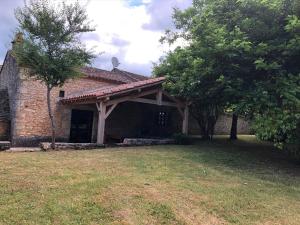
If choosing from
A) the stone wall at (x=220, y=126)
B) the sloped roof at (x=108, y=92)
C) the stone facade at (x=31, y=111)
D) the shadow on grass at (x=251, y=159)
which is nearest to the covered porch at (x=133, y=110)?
the sloped roof at (x=108, y=92)

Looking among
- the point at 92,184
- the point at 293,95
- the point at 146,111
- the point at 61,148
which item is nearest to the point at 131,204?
the point at 92,184

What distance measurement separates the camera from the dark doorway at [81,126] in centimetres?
1879

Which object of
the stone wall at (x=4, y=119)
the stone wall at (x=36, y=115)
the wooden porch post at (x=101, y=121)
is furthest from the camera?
the stone wall at (x=4, y=119)

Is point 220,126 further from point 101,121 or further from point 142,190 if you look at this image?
point 142,190

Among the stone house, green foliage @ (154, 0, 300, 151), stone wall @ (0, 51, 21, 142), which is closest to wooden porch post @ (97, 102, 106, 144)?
the stone house

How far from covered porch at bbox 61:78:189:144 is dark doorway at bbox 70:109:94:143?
287mm

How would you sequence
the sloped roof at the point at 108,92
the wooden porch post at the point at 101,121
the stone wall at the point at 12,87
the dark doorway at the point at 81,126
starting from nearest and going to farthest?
the sloped roof at the point at 108,92
the wooden porch post at the point at 101,121
the stone wall at the point at 12,87
the dark doorway at the point at 81,126

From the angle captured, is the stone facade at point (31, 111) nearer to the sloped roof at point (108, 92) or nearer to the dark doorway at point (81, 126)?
the dark doorway at point (81, 126)

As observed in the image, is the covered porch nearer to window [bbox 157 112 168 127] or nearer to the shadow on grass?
window [bbox 157 112 168 127]

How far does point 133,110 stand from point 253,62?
10274 millimetres

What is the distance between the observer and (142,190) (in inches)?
326

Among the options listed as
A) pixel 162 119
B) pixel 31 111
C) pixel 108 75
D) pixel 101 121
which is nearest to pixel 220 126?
pixel 162 119

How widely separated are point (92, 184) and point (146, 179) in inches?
63.4

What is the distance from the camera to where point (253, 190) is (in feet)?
30.5
